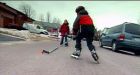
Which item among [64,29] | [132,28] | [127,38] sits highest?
[132,28]

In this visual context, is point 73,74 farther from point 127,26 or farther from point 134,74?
point 127,26

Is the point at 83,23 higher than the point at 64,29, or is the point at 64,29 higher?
the point at 83,23

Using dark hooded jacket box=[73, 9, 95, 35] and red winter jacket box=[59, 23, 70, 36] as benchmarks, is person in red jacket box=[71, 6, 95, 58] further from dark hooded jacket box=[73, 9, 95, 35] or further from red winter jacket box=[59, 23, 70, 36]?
red winter jacket box=[59, 23, 70, 36]

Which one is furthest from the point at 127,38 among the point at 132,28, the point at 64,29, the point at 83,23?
the point at 83,23

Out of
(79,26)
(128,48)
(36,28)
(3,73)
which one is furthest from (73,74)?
(36,28)

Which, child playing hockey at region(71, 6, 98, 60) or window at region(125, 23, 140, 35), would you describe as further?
window at region(125, 23, 140, 35)

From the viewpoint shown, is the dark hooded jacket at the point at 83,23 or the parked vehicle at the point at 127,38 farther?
the parked vehicle at the point at 127,38

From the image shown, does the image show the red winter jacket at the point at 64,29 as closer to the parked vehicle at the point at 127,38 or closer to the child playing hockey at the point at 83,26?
the parked vehicle at the point at 127,38

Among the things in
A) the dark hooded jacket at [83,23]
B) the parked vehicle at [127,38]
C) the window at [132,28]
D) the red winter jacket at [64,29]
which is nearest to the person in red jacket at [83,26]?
the dark hooded jacket at [83,23]

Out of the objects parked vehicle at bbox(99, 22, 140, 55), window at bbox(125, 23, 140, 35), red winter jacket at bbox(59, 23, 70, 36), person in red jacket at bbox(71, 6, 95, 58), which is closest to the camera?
person in red jacket at bbox(71, 6, 95, 58)

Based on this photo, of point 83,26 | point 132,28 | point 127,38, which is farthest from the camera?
point 132,28

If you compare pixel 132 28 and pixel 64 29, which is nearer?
pixel 132 28

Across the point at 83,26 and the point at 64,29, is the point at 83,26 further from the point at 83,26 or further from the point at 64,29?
the point at 64,29

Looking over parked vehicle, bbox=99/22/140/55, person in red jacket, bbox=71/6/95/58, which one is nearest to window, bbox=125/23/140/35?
parked vehicle, bbox=99/22/140/55
